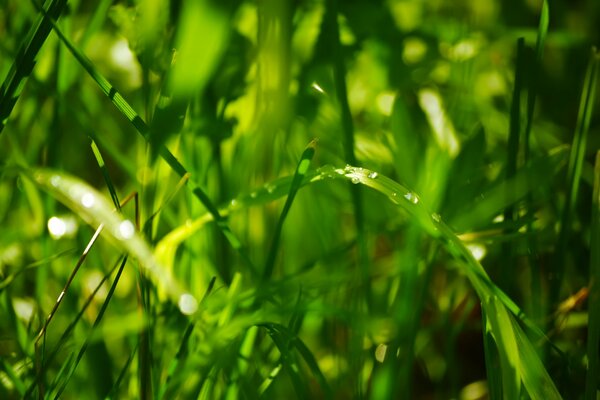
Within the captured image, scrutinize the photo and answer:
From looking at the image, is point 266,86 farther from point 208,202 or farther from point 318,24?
point 318,24

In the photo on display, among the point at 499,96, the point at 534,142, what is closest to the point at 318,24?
the point at 534,142

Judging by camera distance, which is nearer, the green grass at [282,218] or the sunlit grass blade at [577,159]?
the green grass at [282,218]

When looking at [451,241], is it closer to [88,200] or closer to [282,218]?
[282,218]

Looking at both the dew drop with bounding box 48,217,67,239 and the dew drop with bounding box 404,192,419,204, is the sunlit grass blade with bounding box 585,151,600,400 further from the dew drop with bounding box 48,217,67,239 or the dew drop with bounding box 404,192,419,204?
the dew drop with bounding box 48,217,67,239

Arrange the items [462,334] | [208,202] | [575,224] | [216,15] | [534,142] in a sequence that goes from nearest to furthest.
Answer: [216,15], [208,202], [575,224], [534,142], [462,334]

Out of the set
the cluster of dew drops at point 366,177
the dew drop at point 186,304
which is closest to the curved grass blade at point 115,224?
the dew drop at point 186,304

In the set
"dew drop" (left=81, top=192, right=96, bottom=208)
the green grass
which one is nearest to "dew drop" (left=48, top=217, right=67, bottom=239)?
the green grass

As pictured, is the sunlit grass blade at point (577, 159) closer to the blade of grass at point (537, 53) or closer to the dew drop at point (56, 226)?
the blade of grass at point (537, 53)
